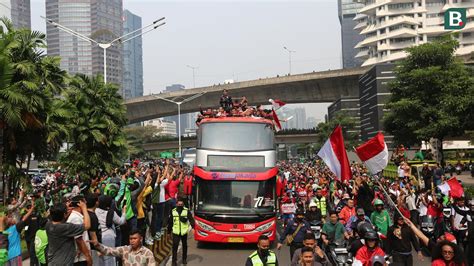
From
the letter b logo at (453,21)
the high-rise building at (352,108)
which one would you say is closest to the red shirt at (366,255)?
the letter b logo at (453,21)

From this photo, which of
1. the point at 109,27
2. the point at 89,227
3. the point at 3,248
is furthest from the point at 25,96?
the point at 109,27

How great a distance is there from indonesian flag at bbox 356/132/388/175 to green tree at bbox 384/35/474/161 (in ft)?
87.1

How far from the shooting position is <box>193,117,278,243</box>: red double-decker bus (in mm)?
14500

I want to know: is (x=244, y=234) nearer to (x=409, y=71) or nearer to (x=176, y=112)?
(x=409, y=71)

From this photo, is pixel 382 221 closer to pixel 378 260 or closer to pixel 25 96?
pixel 378 260

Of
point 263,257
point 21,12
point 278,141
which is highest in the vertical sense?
point 21,12

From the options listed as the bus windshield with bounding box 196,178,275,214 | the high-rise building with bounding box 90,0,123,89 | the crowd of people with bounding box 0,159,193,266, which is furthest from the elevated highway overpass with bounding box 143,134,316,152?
the crowd of people with bounding box 0,159,193,266

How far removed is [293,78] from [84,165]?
118 feet

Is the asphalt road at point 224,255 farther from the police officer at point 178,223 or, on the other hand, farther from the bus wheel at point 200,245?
the police officer at point 178,223

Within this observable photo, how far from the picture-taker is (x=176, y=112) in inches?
2672

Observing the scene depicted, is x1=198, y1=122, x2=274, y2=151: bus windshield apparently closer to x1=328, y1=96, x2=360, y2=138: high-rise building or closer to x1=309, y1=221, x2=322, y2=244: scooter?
x1=309, y1=221, x2=322, y2=244: scooter

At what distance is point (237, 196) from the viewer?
14859 millimetres

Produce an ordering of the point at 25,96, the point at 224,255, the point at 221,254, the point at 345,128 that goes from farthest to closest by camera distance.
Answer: the point at 345,128 → the point at 25,96 → the point at 221,254 → the point at 224,255

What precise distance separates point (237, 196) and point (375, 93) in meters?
42.9
